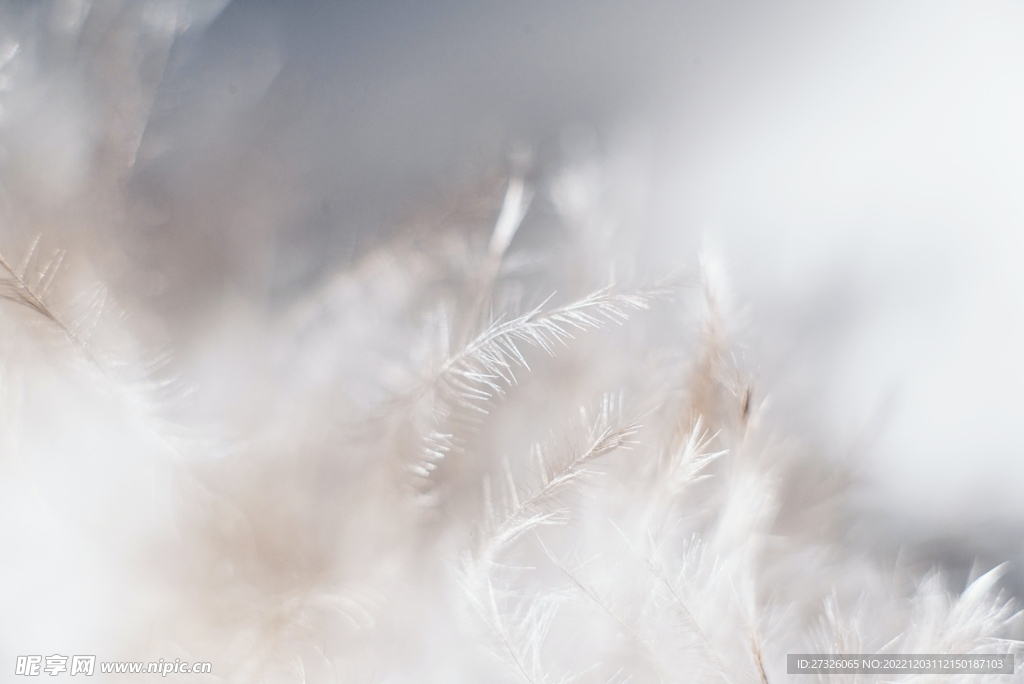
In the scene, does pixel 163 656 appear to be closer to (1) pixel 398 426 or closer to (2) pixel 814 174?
(1) pixel 398 426

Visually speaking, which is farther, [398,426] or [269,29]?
[269,29]

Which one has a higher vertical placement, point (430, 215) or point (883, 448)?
point (430, 215)

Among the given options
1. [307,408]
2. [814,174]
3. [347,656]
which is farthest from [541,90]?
[347,656]

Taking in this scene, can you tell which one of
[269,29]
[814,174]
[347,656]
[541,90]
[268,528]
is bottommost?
[347,656]

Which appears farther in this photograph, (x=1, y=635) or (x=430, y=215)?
(x=430, y=215)

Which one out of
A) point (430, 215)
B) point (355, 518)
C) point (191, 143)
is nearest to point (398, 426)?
point (355, 518)

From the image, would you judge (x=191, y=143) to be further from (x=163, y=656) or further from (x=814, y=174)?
(x=814, y=174)
